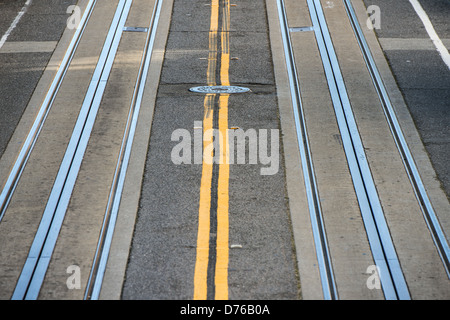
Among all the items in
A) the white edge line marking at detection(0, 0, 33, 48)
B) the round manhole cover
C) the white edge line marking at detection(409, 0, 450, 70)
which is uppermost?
the round manhole cover

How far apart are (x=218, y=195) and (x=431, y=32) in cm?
731

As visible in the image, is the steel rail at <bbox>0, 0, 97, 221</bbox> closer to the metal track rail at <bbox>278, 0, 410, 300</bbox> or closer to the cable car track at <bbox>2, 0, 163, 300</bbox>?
the cable car track at <bbox>2, 0, 163, 300</bbox>

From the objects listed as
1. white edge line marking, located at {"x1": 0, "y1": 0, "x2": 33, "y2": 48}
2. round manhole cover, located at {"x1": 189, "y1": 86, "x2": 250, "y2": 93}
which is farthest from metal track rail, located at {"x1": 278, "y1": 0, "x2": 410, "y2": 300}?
white edge line marking, located at {"x1": 0, "y1": 0, "x2": 33, "y2": 48}

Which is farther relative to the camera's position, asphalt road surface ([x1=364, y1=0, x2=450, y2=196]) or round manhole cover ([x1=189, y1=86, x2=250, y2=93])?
round manhole cover ([x1=189, y1=86, x2=250, y2=93])

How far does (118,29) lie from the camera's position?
12.7 metres

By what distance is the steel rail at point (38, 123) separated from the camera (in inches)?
309

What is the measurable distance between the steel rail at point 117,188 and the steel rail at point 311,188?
234 centimetres

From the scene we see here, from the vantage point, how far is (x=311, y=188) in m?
7.86

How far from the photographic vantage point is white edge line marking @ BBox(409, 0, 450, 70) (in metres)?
11.7

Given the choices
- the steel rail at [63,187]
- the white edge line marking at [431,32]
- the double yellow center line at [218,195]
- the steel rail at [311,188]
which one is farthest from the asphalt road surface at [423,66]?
the steel rail at [63,187]

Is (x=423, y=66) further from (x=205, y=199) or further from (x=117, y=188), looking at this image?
(x=117, y=188)

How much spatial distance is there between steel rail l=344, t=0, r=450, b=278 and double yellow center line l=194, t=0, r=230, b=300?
2.40 m

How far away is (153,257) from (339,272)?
202cm

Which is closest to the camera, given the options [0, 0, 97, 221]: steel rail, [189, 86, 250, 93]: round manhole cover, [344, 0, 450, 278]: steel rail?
[344, 0, 450, 278]: steel rail
